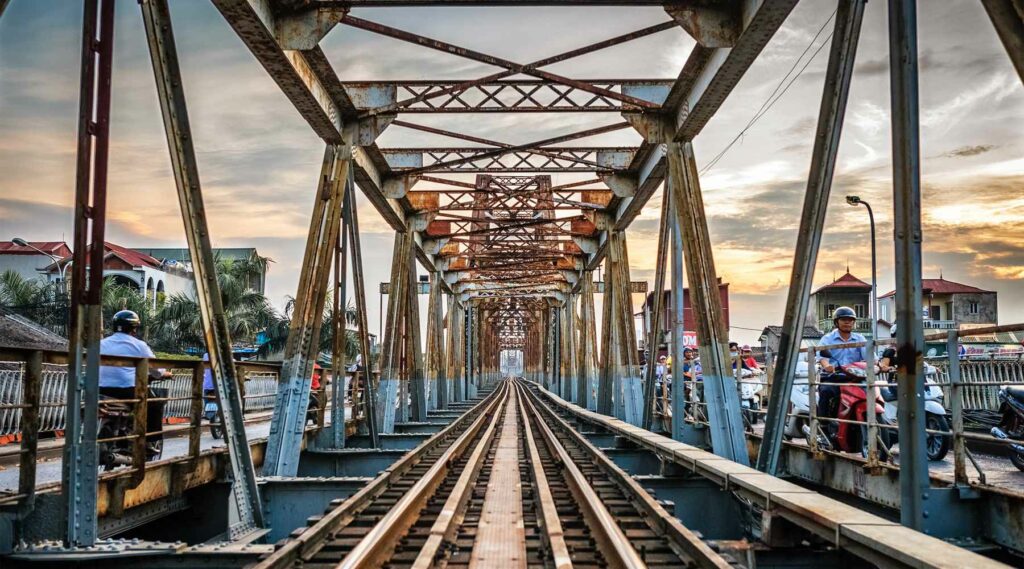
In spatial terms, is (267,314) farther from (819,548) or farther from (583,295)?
(819,548)

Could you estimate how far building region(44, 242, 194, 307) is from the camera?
4469 cm

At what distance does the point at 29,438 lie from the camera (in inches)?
197

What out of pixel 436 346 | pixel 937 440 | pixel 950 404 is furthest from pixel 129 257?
pixel 950 404

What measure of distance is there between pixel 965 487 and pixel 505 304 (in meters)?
50.5

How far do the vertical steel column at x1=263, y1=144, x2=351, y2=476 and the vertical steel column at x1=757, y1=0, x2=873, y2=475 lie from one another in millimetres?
5740

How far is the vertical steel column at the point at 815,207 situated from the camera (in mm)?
6219

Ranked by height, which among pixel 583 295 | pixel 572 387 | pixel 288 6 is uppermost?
pixel 288 6

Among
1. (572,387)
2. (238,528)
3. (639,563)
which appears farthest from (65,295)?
(639,563)

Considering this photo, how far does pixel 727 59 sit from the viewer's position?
9.37m

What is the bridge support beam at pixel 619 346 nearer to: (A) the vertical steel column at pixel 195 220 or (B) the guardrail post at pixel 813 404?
(B) the guardrail post at pixel 813 404

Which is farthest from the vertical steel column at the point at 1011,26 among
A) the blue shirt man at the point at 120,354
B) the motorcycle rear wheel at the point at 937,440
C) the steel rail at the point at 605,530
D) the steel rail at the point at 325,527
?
the blue shirt man at the point at 120,354

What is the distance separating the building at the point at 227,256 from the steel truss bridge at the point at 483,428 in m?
34.8

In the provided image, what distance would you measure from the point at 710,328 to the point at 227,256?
63.6 metres

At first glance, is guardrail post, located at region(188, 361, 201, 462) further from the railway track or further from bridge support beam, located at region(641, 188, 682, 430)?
bridge support beam, located at region(641, 188, 682, 430)
